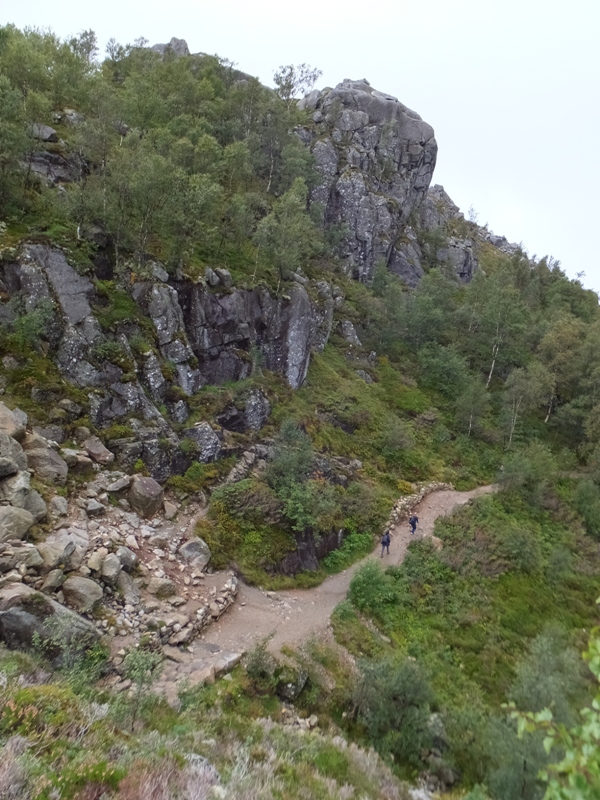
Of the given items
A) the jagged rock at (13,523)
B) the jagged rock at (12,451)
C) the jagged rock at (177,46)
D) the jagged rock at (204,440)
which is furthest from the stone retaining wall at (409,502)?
the jagged rock at (177,46)

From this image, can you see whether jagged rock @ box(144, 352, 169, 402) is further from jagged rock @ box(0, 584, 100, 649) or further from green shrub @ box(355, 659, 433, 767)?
green shrub @ box(355, 659, 433, 767)

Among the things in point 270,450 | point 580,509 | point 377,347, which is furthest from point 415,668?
point 377,347

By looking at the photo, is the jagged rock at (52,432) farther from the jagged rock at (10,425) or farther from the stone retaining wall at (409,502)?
the stone retaining wall at (409,502)

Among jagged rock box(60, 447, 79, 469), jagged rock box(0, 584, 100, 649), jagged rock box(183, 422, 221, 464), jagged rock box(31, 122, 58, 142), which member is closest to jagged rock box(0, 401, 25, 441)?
jagged rock box(60, 447, 79, 469)

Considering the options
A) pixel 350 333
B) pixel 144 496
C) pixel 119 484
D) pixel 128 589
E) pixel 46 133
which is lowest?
pixel 128 589

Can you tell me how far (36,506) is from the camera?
15695mm

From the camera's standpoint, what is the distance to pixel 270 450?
26.3 meters

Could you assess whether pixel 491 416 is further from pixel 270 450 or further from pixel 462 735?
pixel 462 735

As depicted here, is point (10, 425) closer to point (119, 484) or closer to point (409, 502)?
point (119, 484)

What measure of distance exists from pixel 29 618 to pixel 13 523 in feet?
11.5

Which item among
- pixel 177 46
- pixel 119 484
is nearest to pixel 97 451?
pixel 119 484

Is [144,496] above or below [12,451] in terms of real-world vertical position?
below

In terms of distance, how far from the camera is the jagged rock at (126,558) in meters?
16.2

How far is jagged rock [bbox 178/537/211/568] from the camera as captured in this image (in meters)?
18.5
